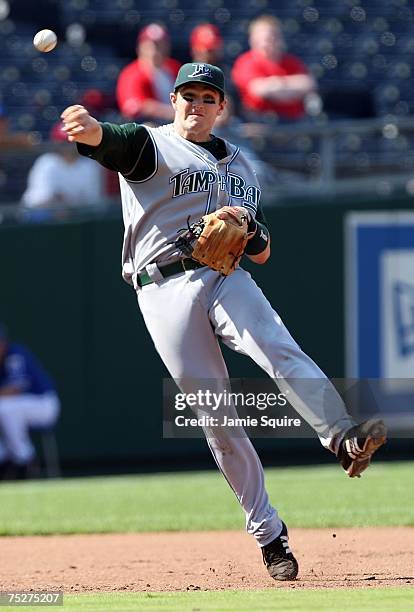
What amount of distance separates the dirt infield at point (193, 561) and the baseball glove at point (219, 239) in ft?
4.32

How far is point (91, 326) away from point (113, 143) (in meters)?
6.38

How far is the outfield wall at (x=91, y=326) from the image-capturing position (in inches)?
432

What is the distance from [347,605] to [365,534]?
2.81m

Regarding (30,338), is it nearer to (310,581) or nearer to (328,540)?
(328,540)

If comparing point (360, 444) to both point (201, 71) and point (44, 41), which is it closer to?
point (201, 71)

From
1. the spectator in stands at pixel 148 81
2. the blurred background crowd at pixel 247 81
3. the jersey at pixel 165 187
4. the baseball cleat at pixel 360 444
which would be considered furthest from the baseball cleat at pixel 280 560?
the spectator in stands at pixel 148 81

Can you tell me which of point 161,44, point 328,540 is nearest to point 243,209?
point 328,540

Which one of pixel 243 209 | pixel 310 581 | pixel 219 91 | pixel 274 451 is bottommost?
pixel 274 451

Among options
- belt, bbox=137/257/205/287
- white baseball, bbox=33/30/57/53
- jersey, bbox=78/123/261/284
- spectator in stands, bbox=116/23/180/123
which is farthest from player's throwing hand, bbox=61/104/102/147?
spectator in stands, bbox=116/23/180/123

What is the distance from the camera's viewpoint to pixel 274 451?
11508mm

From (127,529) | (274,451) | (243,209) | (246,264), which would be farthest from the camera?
(274,451)

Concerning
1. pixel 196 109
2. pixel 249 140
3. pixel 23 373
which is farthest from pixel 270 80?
pixel 196 109

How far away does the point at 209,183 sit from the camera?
5.03m

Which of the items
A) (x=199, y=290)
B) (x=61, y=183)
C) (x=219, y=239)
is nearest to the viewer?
(x=219, y=239)
